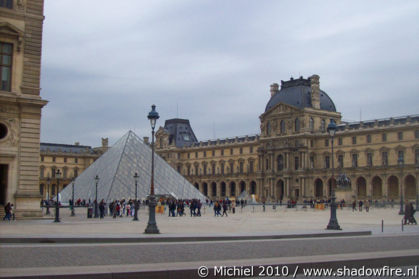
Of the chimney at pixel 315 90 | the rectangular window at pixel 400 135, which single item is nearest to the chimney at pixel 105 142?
the chimney at pixel 315 90

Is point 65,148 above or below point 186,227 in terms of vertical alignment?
above

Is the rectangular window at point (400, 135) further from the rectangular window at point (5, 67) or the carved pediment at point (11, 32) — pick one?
the rectangular window at point (5, 67)

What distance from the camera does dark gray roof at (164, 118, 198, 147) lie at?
Result: 351 feet

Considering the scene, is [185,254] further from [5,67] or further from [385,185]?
[385,185]

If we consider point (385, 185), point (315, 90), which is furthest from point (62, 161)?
point (385, 185)

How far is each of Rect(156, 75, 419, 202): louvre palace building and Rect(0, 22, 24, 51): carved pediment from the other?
52.2m

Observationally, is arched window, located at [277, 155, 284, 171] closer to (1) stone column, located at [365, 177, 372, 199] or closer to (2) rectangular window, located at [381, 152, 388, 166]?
(1) stone column, located at [365, 177, 372, 199]

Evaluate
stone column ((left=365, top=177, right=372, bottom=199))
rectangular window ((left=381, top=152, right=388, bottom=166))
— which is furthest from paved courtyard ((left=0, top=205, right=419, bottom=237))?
rectangular window ((left=381, top=152, right=388, bottom=166))

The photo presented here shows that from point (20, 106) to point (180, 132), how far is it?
83.7m

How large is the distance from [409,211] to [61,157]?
3469 inches

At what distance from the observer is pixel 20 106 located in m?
24.2

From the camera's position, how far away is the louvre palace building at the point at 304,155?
7031 centimetres

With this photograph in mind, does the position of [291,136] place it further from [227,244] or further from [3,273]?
[3,273]

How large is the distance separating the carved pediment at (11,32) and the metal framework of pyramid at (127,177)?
21.4 meters
